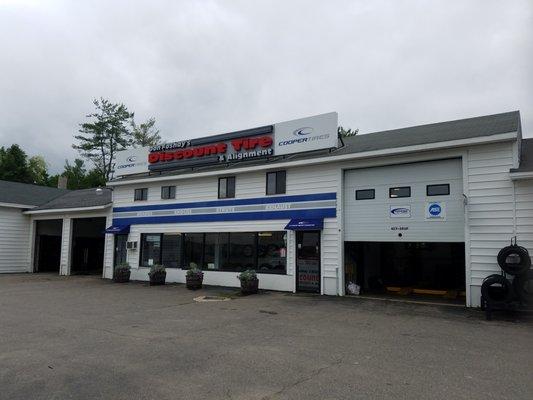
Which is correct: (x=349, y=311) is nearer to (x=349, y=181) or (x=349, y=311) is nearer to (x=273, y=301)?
(x=273, y=301)

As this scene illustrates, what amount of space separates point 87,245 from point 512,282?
947 inches

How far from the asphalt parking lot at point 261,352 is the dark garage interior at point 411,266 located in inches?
211

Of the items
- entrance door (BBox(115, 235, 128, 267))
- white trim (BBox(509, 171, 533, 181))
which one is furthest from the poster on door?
entrance door (BBox(115, 235, 128, 267))

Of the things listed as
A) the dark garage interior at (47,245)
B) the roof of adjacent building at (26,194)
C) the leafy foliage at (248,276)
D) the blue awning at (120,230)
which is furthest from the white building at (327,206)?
the dark garage interior at (47,245)

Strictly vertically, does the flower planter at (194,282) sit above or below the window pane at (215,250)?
below

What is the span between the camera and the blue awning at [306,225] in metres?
15.4

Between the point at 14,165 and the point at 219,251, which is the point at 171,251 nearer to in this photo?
the point at 219,251

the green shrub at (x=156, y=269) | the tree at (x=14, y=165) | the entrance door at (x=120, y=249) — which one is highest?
the tree at (x=14, y=165)

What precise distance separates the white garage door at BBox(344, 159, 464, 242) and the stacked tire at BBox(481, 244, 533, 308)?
189 centimetres

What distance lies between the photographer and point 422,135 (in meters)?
15.5

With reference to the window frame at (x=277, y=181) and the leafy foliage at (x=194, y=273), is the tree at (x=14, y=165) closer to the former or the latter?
the leafy foliage at (x=194, y=273)

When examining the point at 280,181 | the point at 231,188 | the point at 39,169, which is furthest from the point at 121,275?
the point at 39,169

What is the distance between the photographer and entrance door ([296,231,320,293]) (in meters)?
15.7

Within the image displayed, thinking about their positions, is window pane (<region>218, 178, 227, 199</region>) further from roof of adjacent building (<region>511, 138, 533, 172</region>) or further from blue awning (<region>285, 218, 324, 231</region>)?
roof of adjacent building (<region>511, 138, 533, 172</region>)
